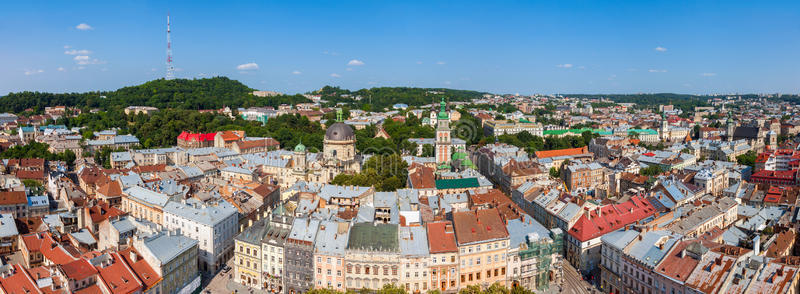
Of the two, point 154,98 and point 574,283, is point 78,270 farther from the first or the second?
point 154,98

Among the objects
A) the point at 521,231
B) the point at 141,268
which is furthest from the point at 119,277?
the point at 521,231

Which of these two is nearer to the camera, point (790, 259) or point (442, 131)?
point (790, 259)

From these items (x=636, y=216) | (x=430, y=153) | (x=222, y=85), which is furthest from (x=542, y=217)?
(x=222, y=85)

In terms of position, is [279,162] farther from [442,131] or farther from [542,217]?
[542,217]

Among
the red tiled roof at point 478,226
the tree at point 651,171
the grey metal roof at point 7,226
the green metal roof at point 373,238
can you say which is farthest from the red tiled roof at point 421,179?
the grey metal roof at point 7,226

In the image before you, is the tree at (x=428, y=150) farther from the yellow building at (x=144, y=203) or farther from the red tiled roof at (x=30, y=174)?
the red tiled roof at (x=30, y=174)

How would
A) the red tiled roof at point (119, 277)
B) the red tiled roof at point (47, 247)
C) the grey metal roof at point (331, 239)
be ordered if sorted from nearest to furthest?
the red tiled roof at point (119, 277)
the grey metal roof at point (331, 239)
the red tiled roof at point (47, 247)
